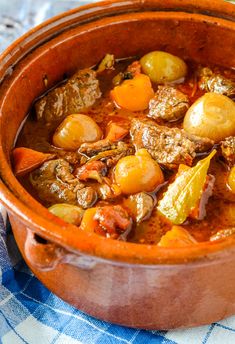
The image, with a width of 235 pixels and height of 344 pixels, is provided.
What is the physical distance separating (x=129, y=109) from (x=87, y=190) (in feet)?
1.60

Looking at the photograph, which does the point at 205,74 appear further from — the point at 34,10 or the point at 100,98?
the point at 34,10

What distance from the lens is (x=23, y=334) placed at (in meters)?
2.06

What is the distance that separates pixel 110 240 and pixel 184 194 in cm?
39

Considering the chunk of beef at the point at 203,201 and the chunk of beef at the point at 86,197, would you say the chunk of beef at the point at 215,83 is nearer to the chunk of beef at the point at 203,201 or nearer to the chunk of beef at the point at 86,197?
the chunk of beef at the point at 203,201

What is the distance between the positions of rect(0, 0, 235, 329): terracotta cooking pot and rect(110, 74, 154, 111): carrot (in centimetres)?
26

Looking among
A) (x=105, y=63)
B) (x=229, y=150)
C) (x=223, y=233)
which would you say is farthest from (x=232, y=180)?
(x=105, y=63)

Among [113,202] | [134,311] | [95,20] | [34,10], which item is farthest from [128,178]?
[34,10]

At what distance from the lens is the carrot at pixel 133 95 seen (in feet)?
7.88

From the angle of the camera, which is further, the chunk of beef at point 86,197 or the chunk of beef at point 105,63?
the chunk of beef at point 105,63

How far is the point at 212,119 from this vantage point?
2.23 m

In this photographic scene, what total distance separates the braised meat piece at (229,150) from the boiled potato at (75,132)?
18.3 inches

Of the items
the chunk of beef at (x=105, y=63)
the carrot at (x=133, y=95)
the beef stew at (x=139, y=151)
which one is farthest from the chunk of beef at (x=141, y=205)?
the chunk of beef at (x=105, y=63)

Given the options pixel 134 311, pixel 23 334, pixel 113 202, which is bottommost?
pixel 23 334

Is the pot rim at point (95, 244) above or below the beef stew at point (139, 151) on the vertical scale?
above
